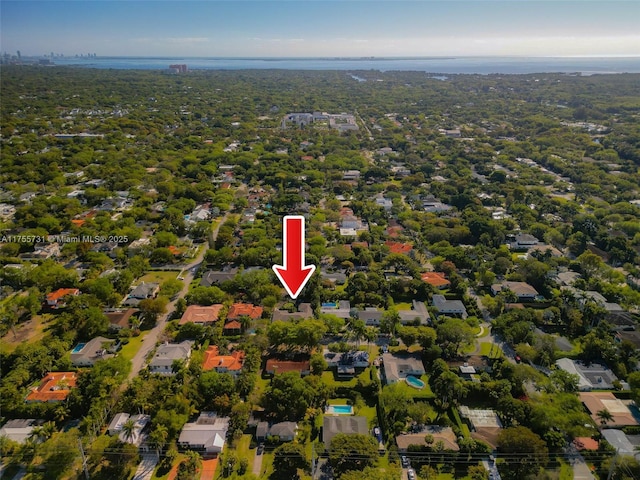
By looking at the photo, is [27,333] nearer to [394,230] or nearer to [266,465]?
[266,465]

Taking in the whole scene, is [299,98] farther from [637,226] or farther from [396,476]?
[396,476]

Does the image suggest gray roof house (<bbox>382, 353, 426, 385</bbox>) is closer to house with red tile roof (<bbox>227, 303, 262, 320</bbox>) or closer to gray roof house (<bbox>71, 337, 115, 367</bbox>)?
house with red tile roof (<bbox>227, 303, 262, 320</bbox>)

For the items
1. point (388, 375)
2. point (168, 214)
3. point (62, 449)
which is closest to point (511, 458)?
point (388, 375)

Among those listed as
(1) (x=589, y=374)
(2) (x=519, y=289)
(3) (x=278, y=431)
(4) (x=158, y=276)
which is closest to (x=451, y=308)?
(2) (x=519, y=289)

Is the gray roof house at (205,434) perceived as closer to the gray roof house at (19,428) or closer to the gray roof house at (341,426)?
the gray roof house at (341,426)

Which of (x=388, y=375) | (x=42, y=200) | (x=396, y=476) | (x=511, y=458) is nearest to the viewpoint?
(x=396, y=476)
